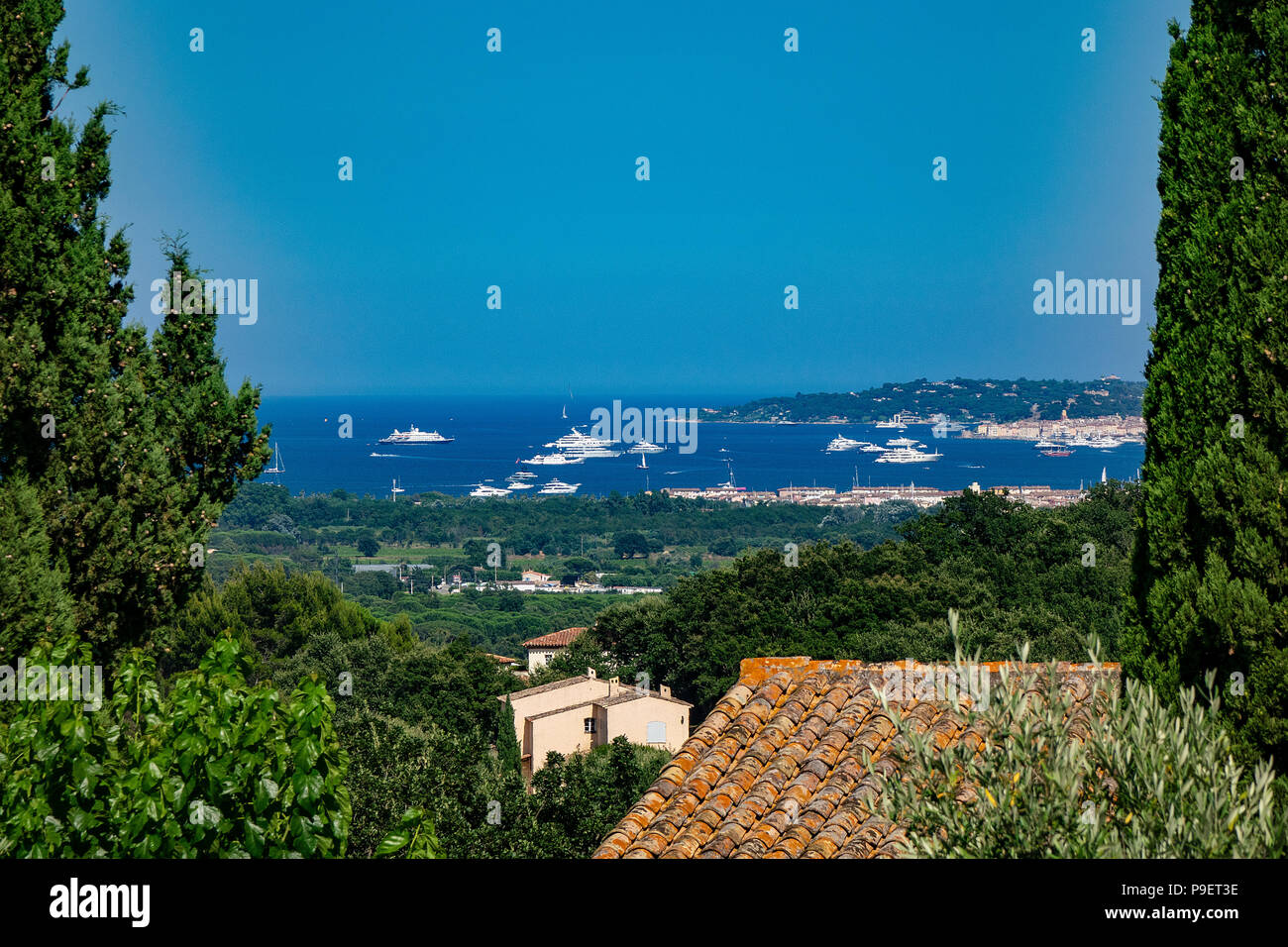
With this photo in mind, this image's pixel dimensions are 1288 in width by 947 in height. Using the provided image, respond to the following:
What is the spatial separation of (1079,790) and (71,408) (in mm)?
5851

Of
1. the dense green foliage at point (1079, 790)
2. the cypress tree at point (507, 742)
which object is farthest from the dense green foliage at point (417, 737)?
the dense green foliage at point (1079, 790)

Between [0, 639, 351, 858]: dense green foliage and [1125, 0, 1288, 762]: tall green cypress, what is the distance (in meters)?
3.43

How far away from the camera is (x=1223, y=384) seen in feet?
14.0

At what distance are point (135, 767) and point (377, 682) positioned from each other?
87.3 ft

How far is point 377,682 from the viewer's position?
2884 cm

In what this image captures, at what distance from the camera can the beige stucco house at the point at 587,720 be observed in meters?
26.1

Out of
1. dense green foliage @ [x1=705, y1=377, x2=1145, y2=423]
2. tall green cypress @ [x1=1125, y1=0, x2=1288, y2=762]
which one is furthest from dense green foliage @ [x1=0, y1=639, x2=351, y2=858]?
dense green foliage @ [x1=705, y1=377, x2=1145, y2=423]

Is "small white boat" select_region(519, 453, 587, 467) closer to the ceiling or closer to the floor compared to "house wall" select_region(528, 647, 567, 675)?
closer to the ceiling

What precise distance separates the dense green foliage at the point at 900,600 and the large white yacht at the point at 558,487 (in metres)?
110

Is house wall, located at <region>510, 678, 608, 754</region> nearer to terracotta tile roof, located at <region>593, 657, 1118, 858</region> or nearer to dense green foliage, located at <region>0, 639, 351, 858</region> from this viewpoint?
terracotta tile roof, located at <region>593, 657, 1118, 858</region>

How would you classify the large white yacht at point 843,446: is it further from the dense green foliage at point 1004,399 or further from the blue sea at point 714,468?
the dense green foliage at point 1004,399

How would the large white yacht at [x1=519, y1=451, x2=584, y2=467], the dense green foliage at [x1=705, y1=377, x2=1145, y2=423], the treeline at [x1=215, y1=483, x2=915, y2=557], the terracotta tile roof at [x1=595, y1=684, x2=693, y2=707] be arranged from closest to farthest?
the terracotta tile roof at [x1=595, y1=684, x2=693, y2=707] → the treeline at [x1=215, y1=483, x2=915, y2=557] → the dense green foliage at [x1=705, y1=377, x2=1145, y2=423] → the large white yacht at [x1=519, y1=451, x2=584, y2=467]

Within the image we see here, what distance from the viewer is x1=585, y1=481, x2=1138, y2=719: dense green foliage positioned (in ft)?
88.6
